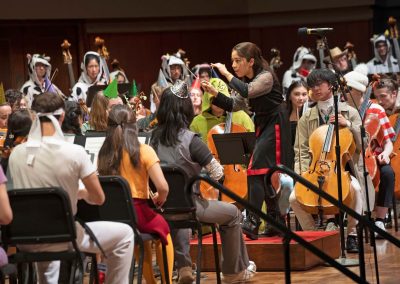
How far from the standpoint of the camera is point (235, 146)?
7188 mm

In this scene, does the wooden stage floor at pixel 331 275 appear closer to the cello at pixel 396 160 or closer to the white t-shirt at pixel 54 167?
the cello at pixel 396 160

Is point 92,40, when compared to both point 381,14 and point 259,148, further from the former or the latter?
point 259,148

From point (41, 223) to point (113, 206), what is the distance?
688 millimetres

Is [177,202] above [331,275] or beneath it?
above

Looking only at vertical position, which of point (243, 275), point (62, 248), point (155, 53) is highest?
point (155, 53)

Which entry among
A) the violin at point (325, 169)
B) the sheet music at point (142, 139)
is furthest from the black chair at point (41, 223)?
the violin at point (325, 169)

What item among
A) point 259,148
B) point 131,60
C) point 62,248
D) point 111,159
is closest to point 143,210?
point 111,159

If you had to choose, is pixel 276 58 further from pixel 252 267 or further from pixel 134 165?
pixel 134 165

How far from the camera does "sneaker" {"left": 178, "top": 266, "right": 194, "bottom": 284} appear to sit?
262 inches

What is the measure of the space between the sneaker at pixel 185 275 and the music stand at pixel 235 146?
951mm

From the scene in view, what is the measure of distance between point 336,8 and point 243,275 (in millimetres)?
11551

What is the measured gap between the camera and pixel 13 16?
15688 mm

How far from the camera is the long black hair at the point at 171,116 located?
653cm

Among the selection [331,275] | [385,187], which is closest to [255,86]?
[331,275]
